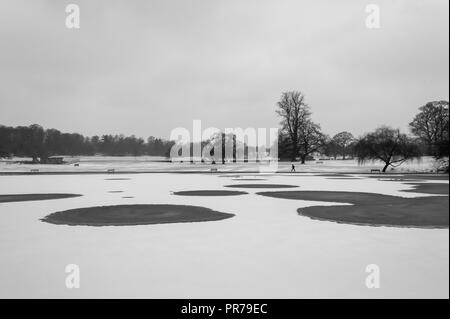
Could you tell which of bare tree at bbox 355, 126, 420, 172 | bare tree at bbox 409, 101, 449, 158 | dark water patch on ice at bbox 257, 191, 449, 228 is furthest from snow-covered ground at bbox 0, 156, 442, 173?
dark water patch on ice at bbox 257, 191, 449, 228

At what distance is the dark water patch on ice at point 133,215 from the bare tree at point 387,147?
4143 cm

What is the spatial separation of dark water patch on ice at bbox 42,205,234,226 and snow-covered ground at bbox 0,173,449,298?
84 cm

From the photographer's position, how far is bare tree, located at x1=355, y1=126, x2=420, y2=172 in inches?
2060

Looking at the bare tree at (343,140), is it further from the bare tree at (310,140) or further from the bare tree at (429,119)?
the bare tree at (310,140)

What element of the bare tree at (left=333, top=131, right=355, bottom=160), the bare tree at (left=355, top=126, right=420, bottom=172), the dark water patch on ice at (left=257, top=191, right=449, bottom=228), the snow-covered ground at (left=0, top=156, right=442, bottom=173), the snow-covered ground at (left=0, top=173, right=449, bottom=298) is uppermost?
the bare tree at (left=333, top=131, right=355, bottom=160)

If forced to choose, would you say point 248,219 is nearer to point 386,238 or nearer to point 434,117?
point 386,238

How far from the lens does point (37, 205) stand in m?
19.4

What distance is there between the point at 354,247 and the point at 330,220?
443cm

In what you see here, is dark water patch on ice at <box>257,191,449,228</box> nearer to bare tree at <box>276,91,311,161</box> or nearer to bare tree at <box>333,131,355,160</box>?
bare tree at <box>276,91,311,161</box>

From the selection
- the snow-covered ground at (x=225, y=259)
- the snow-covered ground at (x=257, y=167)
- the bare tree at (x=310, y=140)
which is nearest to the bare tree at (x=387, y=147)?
the snow-covered ground at (x=257, y=167)

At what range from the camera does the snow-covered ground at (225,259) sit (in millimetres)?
7375
